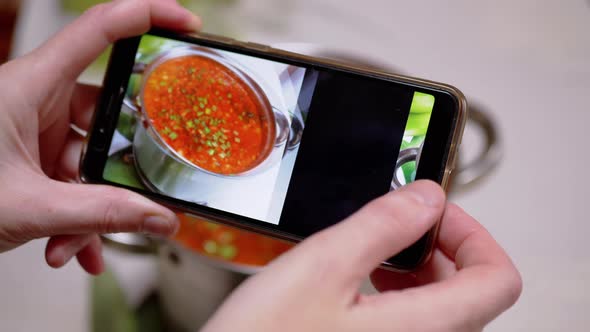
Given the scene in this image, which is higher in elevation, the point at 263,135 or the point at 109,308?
the point at 263,135

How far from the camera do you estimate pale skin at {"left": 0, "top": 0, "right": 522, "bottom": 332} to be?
0.29 metres

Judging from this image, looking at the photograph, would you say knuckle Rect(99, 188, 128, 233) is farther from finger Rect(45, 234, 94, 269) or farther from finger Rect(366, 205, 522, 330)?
finger Rect(366, 205, 522, 330)

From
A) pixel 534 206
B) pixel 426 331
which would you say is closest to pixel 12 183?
pixel 426 331

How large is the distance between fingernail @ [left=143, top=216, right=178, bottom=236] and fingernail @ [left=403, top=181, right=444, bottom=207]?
0.75ft

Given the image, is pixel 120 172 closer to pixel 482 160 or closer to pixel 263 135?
pixel 263 135

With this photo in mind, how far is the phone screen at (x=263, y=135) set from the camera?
446 millimetres

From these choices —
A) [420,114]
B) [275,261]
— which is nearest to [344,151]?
[420,114]

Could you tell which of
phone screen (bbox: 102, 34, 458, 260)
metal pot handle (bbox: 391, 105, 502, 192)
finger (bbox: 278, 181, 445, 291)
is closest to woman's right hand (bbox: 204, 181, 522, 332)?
finger (bbox: 278, 181, 445, 291)

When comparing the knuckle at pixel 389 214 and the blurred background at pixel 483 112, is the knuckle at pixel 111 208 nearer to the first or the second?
the blurred background at pixel 483 112

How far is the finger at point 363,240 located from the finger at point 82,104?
0.41 metres

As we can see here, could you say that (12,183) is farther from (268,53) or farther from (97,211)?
(268,53)

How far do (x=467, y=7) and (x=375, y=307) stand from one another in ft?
2.29

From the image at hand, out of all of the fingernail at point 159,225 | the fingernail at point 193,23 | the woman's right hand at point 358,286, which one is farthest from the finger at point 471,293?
the fingernail at point 193,23

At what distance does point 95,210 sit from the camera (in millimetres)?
424
